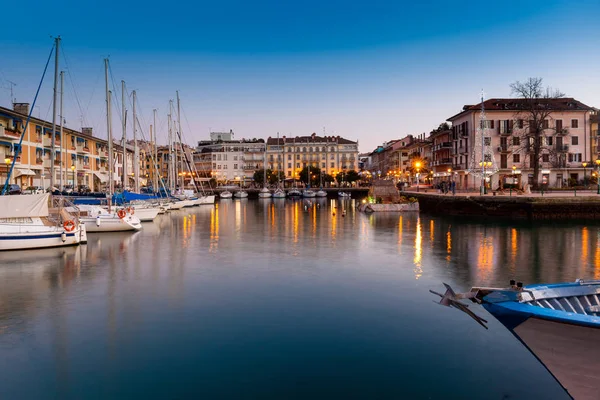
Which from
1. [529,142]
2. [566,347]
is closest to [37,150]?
[566,347]

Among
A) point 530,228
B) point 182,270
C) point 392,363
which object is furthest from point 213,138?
point 392,363

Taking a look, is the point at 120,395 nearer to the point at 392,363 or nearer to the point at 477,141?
the point at 392,363

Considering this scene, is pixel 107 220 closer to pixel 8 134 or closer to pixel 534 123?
pixel 8 134

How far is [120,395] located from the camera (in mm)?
10242

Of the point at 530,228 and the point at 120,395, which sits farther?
the point at 530,228

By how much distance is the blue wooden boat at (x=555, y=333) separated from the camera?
809 centimetres

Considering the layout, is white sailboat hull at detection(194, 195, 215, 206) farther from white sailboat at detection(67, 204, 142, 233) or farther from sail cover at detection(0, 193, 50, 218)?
sail cover at detection(0, 193, 50, 218)

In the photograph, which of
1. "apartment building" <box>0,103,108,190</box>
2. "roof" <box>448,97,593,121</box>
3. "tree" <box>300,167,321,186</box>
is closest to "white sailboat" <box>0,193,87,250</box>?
"apartment building" <box>0,103,108,190</box>

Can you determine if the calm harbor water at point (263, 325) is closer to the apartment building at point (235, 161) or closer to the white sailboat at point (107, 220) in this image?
the white sailboat at point (107, 220)

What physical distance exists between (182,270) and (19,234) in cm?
1085

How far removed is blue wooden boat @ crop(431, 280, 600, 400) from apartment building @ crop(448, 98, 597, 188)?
74589mm

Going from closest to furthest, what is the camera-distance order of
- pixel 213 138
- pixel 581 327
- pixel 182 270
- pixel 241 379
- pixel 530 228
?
pixel 581 327, pixel 241 379, pixel 182 270, pixel 530 228, pixel 213 138

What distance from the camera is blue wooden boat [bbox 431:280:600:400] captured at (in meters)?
8.09

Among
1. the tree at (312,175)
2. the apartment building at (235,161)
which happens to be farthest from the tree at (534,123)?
the apartment building at (235,161)
